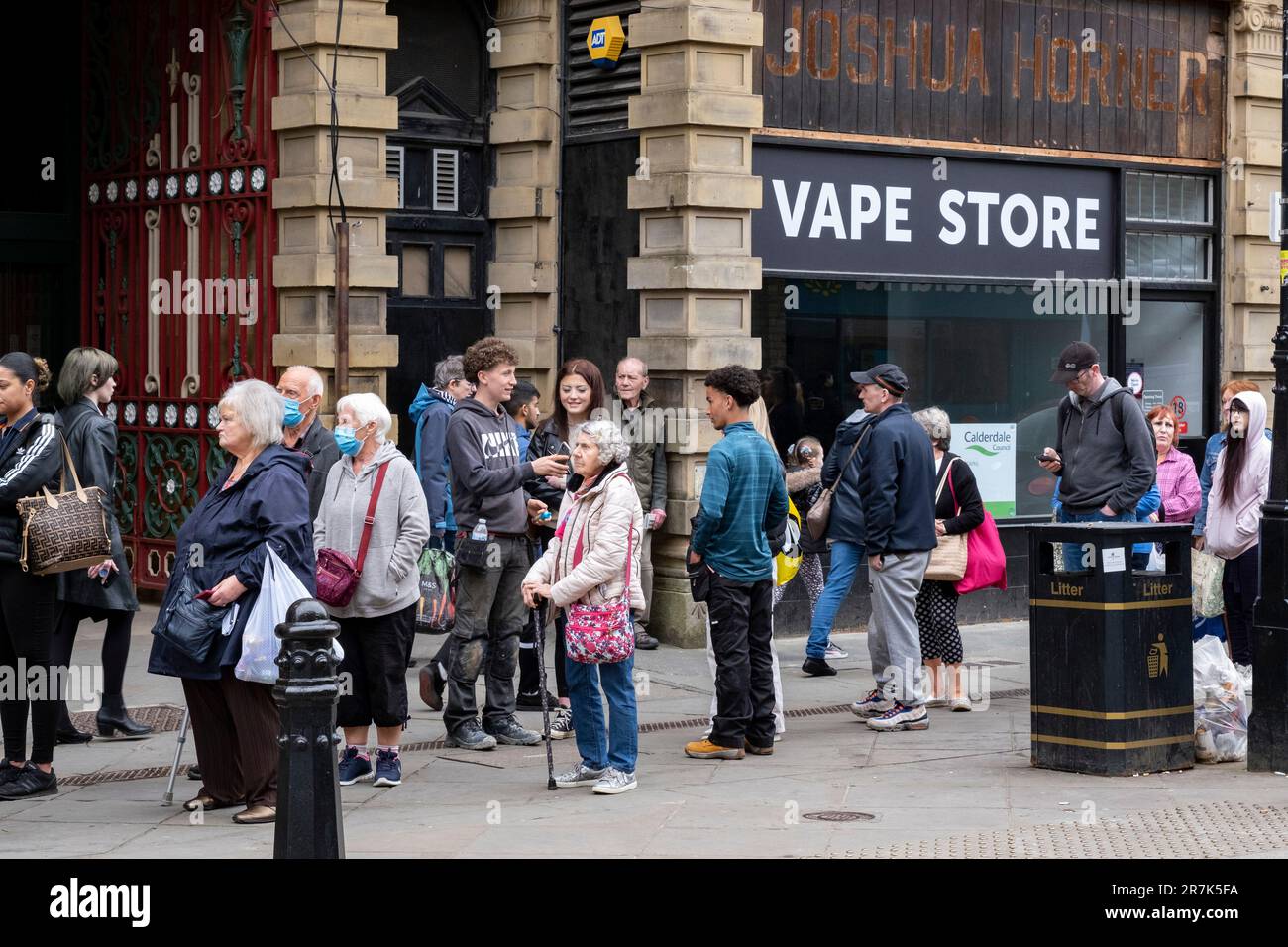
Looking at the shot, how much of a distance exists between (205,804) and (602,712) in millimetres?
1812

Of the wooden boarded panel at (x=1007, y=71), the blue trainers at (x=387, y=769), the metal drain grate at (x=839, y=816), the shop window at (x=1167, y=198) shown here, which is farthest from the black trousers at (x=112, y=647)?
the shop window at (x=1167, y=198)

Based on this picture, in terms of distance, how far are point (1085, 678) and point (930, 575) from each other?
210cm

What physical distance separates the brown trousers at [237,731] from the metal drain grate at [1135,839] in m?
2.50

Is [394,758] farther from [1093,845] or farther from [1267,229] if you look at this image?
[1267,229]

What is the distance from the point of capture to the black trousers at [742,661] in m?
9.38

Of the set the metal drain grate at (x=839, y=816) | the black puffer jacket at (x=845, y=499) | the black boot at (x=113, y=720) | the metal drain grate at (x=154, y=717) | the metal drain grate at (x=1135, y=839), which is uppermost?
the black puffer jacket at (x=845, y=499)

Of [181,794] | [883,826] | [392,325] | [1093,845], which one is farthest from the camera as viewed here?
[392,325]

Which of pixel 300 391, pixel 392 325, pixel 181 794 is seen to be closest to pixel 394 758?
pixel 181 794

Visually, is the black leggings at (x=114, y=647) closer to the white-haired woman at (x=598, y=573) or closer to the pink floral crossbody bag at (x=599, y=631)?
the white-haired woman at (x=598, y=573)

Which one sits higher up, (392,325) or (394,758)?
(392,325)

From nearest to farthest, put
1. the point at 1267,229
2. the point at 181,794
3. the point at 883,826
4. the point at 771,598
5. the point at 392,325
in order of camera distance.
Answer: the point at 883,826 → the point at 181,794 → the point at 771,598 → the point at 392,325 → the point at 1267,229

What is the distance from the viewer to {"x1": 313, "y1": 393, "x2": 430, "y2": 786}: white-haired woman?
27.7 ft

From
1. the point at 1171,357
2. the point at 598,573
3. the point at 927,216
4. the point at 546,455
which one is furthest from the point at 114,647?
the point at 1171,357
